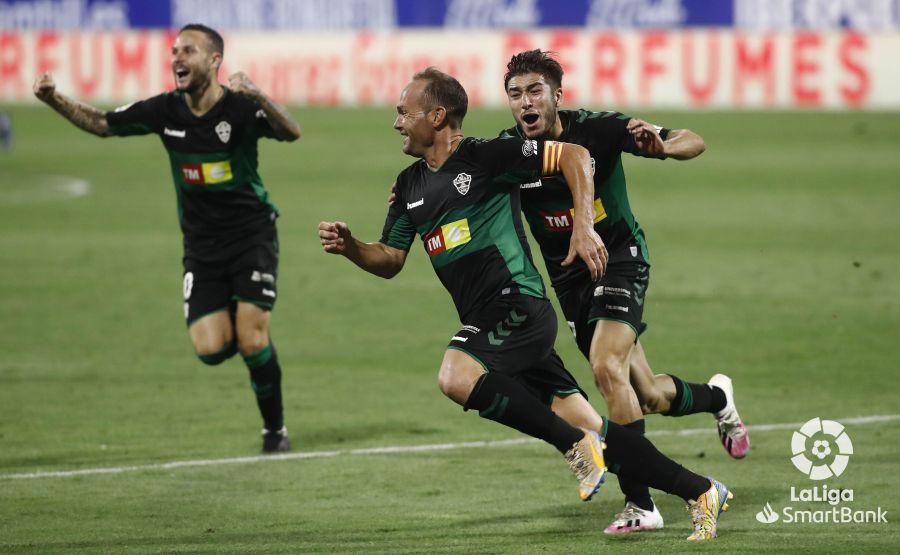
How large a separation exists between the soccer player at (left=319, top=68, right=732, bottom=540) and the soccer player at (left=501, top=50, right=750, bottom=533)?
0.34 meters

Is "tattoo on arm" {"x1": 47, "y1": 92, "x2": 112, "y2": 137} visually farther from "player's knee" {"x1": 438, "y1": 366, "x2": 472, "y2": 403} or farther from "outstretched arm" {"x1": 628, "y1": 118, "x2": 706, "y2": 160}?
"player's knee" {"x1": 438, "y1": 366, "x2": 472, "y2": 403}

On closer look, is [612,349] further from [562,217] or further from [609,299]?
[562,217]

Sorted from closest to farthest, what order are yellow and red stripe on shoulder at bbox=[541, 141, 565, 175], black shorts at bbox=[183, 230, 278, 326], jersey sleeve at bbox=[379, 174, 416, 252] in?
yellow and red stripe on shoulder at bbox=[541, 141, 565, 175] → jersey sleeve at bbox=[379, 174, 416, 252] → black shorts at bbox=[183, 230, 278, 326]

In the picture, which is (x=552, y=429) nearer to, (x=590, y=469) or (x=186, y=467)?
(x=590, y=469)

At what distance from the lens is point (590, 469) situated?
6434 mm

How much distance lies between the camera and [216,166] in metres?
9.40

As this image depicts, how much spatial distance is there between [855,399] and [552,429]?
168 inches

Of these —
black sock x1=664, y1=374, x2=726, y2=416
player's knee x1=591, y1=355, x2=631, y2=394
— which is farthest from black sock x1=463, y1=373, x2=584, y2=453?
black sock x1=664, y1=374, x2=726, y2=416

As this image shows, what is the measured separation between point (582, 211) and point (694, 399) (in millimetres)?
1937

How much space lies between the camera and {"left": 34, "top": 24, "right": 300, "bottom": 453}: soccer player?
9.28m

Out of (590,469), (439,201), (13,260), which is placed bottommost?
(13,260)

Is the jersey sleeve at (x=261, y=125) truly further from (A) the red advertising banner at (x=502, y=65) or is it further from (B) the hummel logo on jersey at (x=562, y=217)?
(A) the red advertising banner at (x=502, y=65)

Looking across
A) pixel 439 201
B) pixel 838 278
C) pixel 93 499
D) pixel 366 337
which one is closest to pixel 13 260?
pixel 366 337

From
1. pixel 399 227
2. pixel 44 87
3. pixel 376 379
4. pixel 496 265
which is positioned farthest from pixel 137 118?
pixel 496 265
